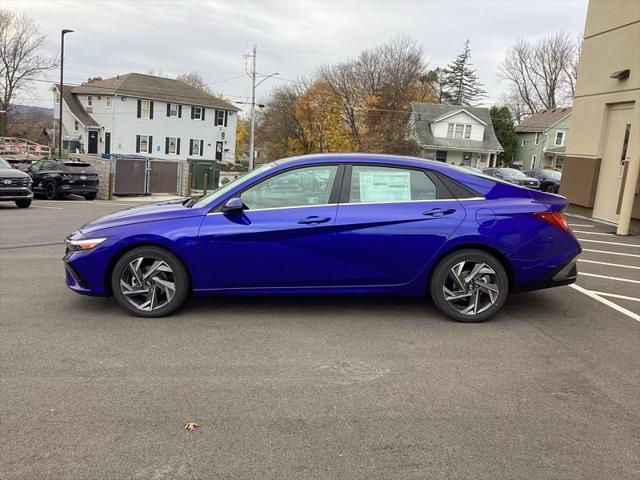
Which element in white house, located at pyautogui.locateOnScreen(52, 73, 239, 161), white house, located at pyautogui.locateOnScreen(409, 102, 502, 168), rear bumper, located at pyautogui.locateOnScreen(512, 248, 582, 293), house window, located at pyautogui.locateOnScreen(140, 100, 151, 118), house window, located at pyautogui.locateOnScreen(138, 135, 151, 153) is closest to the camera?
rear bumper, located at pyautogui.locateOnScreen(512, 248, 582, 293)

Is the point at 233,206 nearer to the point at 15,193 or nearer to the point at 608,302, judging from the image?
the point at 608,302

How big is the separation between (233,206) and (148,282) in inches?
42.8

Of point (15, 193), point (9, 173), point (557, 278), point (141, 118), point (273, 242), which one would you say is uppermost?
point (141, 118)

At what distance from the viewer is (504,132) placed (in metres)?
66.5

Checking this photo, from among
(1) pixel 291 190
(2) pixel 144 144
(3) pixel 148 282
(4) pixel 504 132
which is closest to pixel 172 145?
(2) pixel 144 144

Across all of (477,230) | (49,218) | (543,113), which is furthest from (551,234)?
(543,113)

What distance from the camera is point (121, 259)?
5.29m

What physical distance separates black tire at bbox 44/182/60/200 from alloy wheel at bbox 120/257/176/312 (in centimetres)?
1977

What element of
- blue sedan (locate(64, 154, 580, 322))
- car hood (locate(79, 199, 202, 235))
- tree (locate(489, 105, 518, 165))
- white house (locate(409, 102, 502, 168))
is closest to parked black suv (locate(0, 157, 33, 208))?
car hood (locate(79, 199, 202, 235))

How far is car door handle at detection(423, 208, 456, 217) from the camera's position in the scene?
5.30 meters

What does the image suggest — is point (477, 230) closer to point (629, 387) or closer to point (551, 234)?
point (551, 234)

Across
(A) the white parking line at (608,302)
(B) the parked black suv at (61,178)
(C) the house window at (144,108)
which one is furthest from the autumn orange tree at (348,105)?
(A) the white parking line at (608,302)

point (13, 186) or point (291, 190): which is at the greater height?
point (291, 190)

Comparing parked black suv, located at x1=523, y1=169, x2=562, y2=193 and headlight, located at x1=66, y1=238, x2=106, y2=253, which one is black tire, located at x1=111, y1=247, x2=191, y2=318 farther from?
parked black suv, located at x1=523, y1=169, x2=562, y2=193
